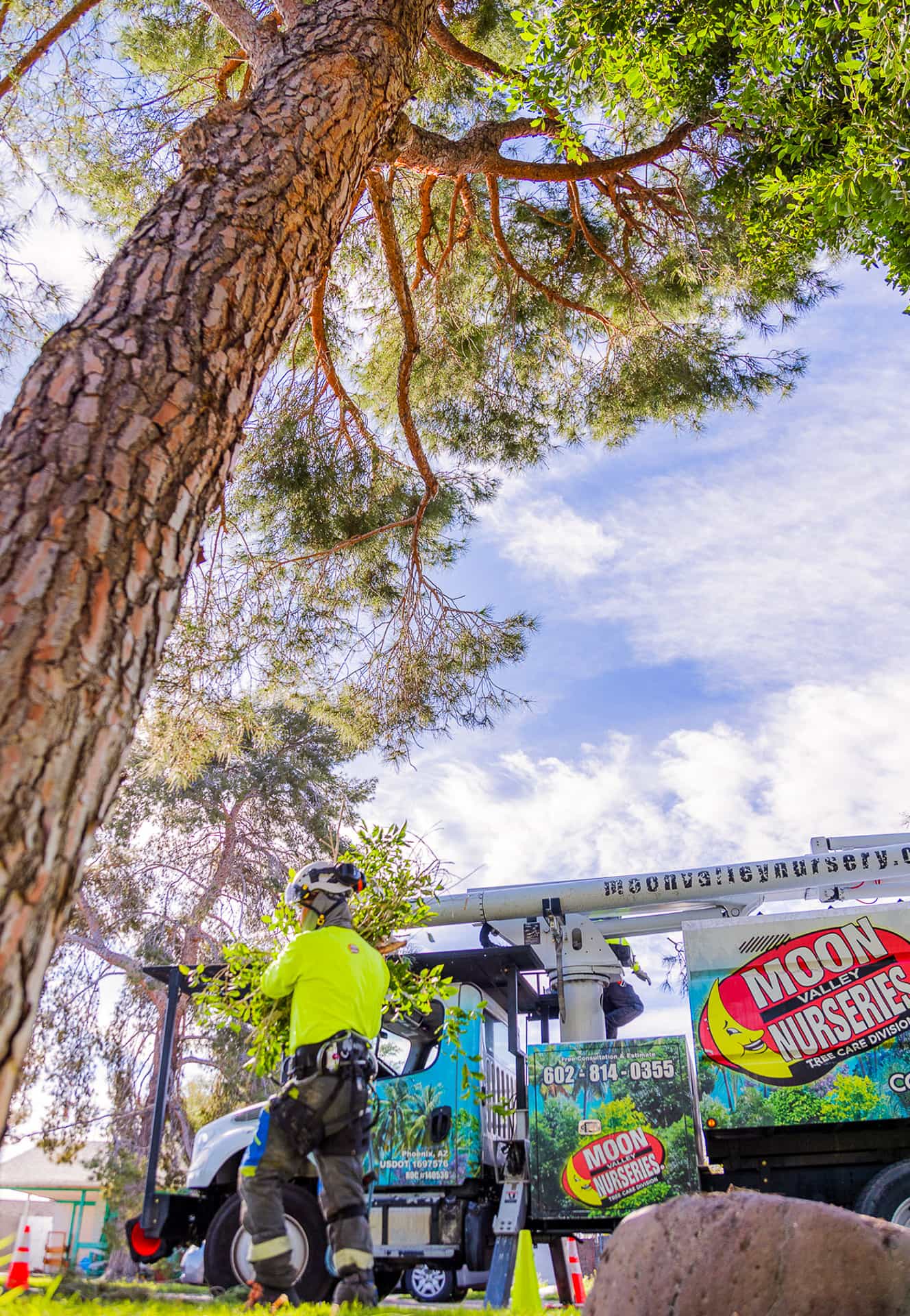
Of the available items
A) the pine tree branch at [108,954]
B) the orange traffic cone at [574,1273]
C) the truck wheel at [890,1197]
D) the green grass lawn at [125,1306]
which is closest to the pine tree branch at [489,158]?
the green grass lawn at [125,1306]

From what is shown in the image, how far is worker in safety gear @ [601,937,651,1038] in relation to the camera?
8961 mm

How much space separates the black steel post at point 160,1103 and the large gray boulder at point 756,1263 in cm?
497

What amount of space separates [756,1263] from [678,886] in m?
5.92

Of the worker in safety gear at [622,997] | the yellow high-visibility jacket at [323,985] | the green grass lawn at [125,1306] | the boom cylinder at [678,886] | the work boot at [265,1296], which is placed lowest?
the green grass lawn at [125,1306]

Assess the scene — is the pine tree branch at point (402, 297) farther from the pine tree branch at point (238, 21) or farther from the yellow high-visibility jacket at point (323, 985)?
the yellow high-visibility jacket at point (323, 985)

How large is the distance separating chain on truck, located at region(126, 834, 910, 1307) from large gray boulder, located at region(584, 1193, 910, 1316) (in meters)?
3.71

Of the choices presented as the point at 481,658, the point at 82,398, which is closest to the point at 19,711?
the point at 82,398

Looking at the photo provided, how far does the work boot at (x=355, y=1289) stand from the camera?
427 cm

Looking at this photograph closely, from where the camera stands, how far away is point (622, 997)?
9172 mm

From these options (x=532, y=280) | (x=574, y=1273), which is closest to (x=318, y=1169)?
(x=574, y=1273)

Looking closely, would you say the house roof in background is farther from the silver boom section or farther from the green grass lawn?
the green grass lawn

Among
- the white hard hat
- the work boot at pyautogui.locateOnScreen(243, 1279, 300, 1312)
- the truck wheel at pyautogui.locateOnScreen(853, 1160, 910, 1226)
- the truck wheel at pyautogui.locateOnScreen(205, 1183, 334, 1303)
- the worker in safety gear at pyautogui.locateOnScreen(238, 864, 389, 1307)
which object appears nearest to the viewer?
the worker in safety gear at pyautogui.locateOnScreen(238, 864, 389, 1307)

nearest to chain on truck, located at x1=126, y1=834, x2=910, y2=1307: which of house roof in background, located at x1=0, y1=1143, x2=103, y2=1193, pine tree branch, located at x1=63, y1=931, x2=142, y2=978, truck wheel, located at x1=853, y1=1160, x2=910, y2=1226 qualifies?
truck wheel, located at x1=853, y1=1160, x2=910, y2=1226

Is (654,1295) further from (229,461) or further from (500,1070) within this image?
(500,1070)
